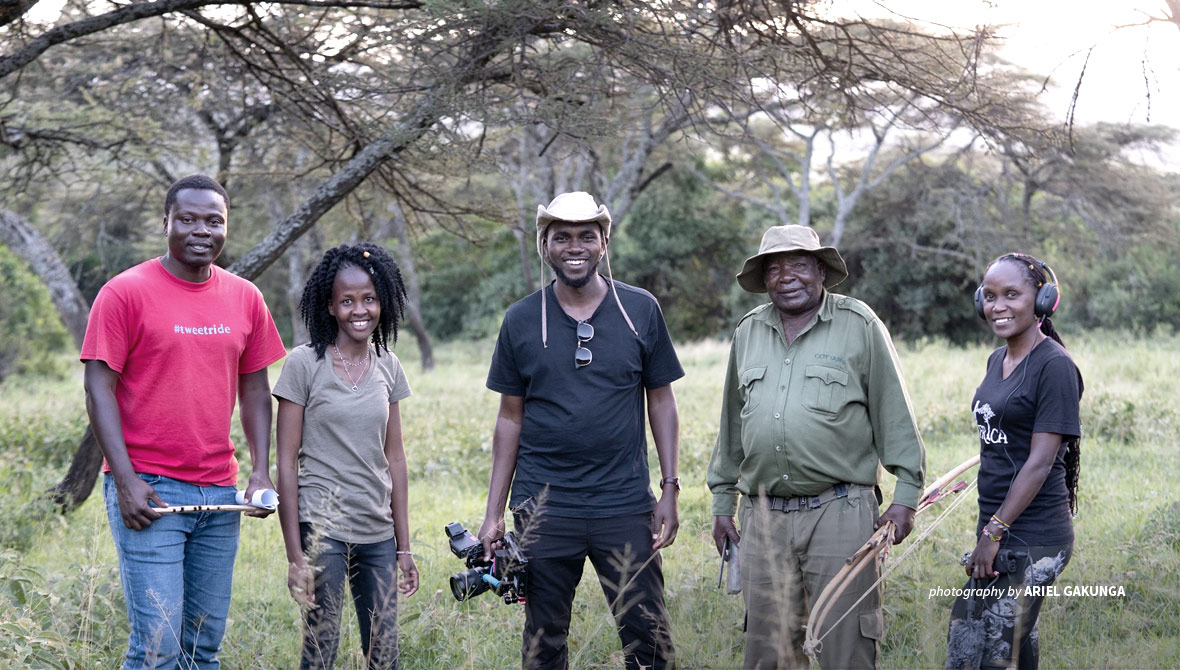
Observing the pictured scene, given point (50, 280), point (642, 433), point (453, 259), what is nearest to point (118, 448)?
point (642, 433)

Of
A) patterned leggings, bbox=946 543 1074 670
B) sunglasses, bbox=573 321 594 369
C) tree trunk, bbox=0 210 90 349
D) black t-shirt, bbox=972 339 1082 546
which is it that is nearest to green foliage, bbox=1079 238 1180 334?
tree trunk, bbox=0 210 90 349

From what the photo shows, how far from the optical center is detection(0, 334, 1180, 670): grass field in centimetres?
424

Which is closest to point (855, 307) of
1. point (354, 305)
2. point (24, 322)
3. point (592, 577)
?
point (354, 305)

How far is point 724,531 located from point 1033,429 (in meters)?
1.18

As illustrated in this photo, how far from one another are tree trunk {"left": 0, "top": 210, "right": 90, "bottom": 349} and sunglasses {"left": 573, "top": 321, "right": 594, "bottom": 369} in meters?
8.46

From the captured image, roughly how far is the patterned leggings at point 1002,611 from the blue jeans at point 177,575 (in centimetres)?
267

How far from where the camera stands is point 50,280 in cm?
1065

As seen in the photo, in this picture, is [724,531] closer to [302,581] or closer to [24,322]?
[302,581]

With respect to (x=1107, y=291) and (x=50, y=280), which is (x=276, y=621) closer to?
(x=50, y=280)

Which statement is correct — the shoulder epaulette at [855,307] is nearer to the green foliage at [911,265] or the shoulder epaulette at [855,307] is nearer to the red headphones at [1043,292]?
the red headphones at [1043,292]

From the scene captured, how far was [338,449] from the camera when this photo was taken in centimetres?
371

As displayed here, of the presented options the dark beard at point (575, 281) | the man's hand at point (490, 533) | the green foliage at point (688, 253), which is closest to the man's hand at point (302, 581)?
the man's hand at point (490, 533)

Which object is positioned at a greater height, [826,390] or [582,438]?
[826,390]

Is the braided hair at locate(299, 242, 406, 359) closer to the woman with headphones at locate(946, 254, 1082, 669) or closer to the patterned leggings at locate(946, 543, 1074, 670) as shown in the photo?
the woman with headphones at locate(946, 254, 1082, 669)
